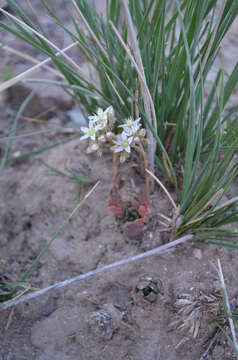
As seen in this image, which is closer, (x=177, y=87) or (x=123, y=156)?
(x=123, y=156)

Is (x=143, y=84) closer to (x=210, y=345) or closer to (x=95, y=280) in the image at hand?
(x=95, y=280)

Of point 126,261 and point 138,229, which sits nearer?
point 126,261

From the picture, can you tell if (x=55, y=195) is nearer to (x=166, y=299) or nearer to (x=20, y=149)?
(x=20, y=149)

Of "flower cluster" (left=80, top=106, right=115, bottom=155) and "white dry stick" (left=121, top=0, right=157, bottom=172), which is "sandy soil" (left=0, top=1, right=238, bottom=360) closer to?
"white dry stick" (left=121, top=0, right=157, bottom=172)

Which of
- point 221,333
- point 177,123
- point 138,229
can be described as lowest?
point 221,333

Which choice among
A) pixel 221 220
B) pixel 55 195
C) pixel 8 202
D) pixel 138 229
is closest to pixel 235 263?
pixel 221 220

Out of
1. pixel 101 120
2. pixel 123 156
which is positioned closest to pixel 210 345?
pixel 123 156

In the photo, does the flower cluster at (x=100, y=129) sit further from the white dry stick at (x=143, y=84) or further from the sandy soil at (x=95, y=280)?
the sandy soil at (x=95, y=280)

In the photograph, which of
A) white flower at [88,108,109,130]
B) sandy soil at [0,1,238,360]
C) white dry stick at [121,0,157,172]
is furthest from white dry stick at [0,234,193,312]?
white flower at [88,108,109,130]
